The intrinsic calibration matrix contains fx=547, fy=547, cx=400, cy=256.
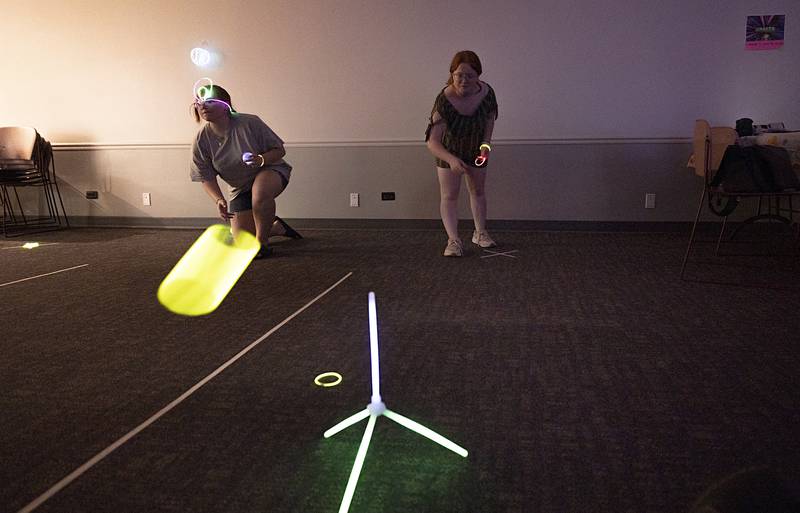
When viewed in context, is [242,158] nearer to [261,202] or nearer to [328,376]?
[261,202]

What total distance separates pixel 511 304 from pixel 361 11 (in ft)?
9.58

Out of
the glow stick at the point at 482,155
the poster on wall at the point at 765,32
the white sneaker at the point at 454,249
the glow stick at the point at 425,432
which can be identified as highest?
the poster on wall at the point at 765,32

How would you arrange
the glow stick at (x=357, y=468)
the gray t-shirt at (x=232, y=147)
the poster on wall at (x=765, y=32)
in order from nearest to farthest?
the glow stick at (x=357, y=468), the gray t-shirt at (x=232, y=147), the poster on wall at (x=765, y=32)

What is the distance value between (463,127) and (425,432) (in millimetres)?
2342

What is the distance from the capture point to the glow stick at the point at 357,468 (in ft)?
3.19

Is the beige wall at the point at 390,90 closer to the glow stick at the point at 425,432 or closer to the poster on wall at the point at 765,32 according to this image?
the poster on wall at the point at 765,32

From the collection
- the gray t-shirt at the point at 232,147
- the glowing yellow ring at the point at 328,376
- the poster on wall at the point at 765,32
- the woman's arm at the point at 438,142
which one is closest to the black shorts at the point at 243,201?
the gray t-shirt at the point at 232,147

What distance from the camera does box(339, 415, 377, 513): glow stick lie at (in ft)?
3.19

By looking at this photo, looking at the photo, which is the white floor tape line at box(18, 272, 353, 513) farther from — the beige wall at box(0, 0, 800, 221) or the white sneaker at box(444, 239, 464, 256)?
the beige wall at box(0, 0, 800, 221)

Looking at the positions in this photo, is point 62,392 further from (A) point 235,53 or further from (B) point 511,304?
(A) point 235,53

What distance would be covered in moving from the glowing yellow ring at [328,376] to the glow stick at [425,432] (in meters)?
0.26

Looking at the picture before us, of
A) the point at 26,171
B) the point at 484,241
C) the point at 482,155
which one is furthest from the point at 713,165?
the point at 26,171

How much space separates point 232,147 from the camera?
3.20 m

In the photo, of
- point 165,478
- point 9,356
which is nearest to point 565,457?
A: point 165,478
